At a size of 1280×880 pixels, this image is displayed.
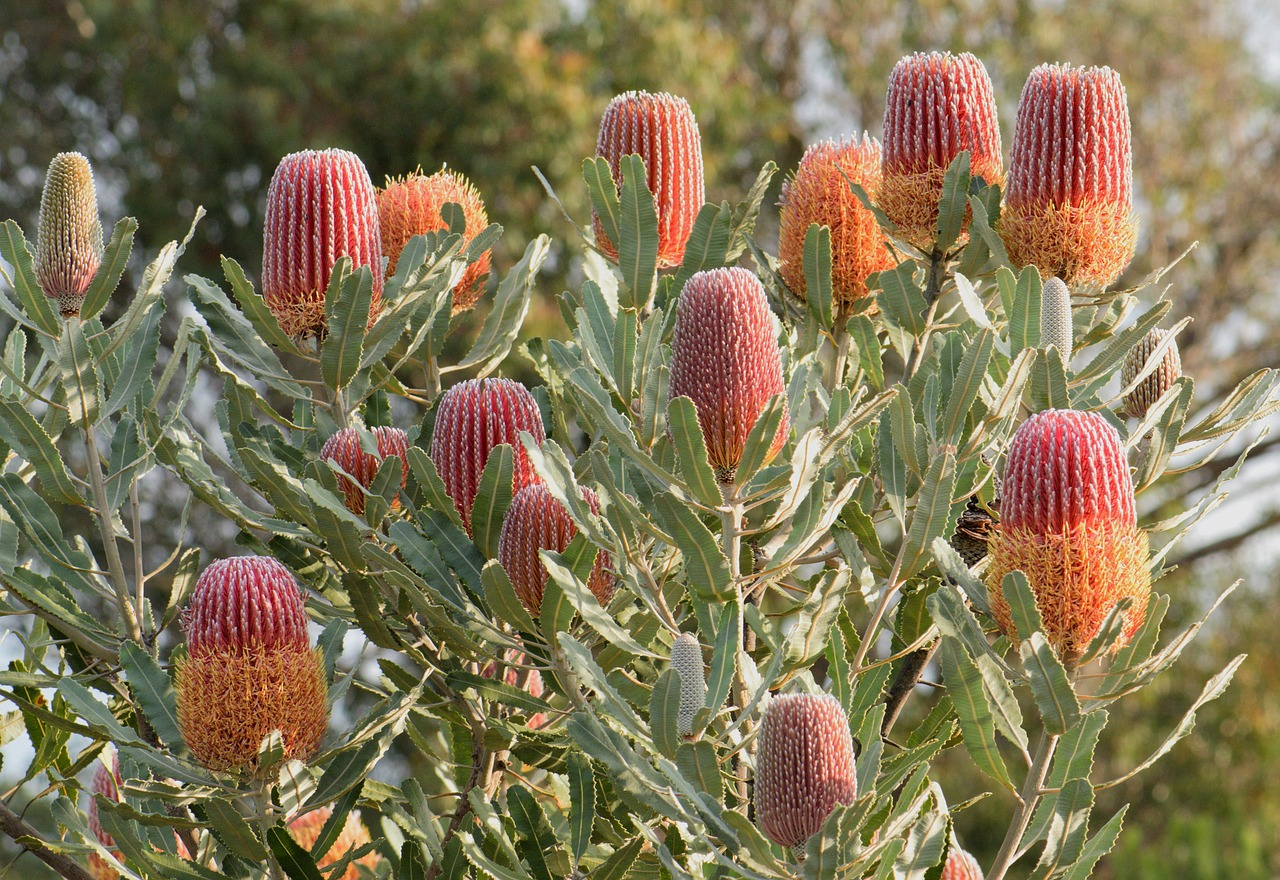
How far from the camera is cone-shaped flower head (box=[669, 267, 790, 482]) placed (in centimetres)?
159

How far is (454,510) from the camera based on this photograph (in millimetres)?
1849

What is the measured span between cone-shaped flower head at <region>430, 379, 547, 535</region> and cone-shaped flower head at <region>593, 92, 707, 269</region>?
0.45m

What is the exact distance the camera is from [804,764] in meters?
1.51

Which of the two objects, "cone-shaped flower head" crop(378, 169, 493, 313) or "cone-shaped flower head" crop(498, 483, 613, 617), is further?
"cone-shaped flower head" crop(378, 169, 493, 313)

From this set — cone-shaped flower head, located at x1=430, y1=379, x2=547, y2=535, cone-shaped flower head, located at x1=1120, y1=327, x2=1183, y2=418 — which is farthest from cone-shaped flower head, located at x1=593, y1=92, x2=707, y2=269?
cone-shaped flower head, located at x1=1120, y1=327, x2=1183, y2=418

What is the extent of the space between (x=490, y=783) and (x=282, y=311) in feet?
2.44

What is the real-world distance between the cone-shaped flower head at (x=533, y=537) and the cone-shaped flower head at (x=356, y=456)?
8.5 inches

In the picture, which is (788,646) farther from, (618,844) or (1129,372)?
(1129,372)

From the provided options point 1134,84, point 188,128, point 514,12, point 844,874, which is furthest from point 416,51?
point 844,874

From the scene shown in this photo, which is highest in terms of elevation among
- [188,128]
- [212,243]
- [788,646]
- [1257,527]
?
Answer: [788,646]

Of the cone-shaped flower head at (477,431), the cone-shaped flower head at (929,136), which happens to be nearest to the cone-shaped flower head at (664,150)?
the cone-shaped flower head at (929,136)

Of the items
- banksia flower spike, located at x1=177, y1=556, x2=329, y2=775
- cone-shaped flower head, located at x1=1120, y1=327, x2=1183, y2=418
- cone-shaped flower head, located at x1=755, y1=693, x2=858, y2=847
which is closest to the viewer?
cone-shaped flower head, located at x1=755, y1=693, x2=858, y2=847

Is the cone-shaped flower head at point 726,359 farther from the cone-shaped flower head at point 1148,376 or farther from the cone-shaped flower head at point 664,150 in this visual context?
the cone-shaped flower head at point 1148,376

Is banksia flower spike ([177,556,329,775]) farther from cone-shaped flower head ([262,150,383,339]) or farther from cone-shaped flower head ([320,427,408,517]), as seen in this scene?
cone-shaped flower head ([262,150,383,339])
